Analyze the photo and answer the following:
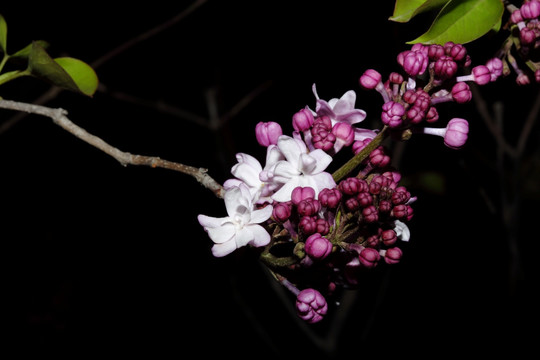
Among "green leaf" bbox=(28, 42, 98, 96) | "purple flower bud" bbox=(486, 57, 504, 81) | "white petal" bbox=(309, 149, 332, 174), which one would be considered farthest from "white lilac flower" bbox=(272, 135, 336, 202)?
"green leaf" bbox=(28, 42, 98, 96)

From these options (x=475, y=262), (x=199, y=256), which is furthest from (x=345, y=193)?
(x=475, y=262)

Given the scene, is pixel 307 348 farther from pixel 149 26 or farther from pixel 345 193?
pixel 345 193

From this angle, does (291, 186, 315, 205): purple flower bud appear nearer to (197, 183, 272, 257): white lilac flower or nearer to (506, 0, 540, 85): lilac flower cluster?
(197, 183, 272, 257): white lilac flower

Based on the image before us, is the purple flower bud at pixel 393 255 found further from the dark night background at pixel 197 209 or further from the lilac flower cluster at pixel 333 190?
the dark night background at pixel 197 209

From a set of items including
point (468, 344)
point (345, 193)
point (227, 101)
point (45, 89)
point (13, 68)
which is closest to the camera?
point (345, 193)

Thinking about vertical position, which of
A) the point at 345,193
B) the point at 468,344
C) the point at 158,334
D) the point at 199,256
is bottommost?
the point at 468,344

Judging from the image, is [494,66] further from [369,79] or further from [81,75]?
[81,75]

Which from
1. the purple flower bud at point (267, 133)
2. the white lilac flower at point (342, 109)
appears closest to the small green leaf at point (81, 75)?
the purple flower bud at point (267, 133)
